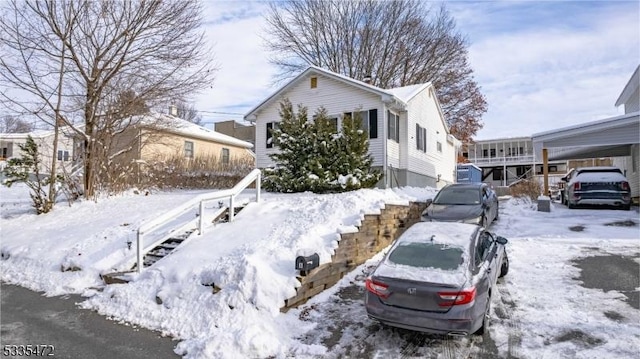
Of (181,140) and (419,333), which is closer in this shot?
(419,333)

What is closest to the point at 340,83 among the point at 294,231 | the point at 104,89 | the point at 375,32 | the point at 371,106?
the point at 371,106

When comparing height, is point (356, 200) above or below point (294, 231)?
above

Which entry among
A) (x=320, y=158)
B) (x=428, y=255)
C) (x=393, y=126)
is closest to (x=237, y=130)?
(x=393, y=126)

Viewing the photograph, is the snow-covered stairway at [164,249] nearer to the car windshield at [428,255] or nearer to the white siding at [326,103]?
the car windshield at [428,255]

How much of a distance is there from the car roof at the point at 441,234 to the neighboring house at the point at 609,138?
10.8 metres

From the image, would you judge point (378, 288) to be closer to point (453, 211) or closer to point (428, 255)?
point (428, 255)

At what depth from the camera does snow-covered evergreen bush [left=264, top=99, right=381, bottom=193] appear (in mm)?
11539

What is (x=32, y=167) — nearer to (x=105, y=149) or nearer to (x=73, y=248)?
(x=105, y=149)

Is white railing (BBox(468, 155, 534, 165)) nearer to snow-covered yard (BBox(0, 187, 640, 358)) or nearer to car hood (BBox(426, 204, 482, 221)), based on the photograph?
snow-covered yard (BBox(0, 187, 640, 358))

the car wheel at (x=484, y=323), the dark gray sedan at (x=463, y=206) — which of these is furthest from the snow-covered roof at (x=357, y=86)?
the car wheel at (x=484, y=323)

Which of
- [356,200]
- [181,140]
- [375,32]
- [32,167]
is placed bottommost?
[356,200]

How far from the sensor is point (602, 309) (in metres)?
6.05

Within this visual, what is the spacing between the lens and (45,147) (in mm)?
16234

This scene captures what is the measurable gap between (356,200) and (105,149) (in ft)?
32.3
